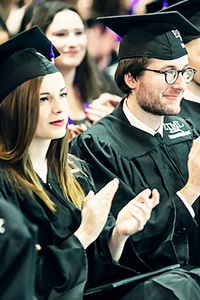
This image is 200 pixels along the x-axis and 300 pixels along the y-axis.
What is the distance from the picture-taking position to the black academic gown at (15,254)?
1.68 metres

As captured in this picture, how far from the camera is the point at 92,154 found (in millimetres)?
3197

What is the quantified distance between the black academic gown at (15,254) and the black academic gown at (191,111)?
6.87 ft

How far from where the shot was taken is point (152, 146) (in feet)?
10.9

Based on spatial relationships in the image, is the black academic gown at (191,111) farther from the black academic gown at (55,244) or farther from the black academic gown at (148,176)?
the black academic gown at (55,244)

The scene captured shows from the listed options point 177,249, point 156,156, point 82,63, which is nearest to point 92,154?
point 156,156

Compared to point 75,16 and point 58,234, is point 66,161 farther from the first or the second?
point 75,16

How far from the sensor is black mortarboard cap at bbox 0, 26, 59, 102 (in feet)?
8.98

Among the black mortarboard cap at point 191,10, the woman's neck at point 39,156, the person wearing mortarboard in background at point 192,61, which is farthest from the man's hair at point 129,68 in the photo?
the woman's neck at point 39,156

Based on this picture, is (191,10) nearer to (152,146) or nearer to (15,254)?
(152,146)

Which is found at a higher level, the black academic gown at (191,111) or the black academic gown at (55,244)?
the black academic gown at (55,244)

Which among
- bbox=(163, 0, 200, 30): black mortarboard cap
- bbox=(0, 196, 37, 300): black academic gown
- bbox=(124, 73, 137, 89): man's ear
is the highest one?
bbox=(0, 196, 37, 300): black academic gown

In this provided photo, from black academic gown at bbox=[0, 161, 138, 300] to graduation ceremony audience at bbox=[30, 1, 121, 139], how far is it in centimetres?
136

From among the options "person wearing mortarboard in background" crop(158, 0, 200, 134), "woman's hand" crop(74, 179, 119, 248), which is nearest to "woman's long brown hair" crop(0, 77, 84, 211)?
"woman's hand" crop(74, 179, 119, 248)

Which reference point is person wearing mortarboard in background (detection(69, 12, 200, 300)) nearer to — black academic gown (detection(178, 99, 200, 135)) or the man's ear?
the man's ear
